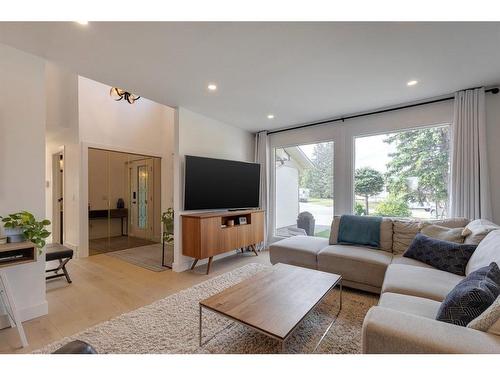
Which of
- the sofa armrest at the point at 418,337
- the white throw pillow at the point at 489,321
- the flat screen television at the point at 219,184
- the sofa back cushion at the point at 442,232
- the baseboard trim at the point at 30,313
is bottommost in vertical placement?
the baseboard trim at the point at 30,313

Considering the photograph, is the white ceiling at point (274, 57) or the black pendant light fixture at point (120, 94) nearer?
the white ceiling at point (274, 57)

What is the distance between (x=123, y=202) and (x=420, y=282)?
5.12m

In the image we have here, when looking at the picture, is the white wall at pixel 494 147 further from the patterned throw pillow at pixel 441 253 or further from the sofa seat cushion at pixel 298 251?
the sofa seat cushion at pixel 298 251

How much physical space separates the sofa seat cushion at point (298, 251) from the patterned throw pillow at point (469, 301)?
1652 mm

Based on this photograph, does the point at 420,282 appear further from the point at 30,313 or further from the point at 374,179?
the point at 30,313

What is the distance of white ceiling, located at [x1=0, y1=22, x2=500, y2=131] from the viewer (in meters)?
1.70

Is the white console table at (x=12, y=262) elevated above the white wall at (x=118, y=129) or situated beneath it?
situated beneath

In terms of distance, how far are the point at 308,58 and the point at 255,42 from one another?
558mm

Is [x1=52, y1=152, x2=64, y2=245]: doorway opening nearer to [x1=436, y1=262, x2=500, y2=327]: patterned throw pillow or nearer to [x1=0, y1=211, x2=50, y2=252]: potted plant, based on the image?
[x1=0, y1=211, x2=50, y2=252]: potted plant

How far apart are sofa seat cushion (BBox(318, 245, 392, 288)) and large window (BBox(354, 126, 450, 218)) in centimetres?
108

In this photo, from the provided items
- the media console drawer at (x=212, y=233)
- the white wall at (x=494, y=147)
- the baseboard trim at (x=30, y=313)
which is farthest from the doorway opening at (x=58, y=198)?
the white wall at (x=494, y=147)

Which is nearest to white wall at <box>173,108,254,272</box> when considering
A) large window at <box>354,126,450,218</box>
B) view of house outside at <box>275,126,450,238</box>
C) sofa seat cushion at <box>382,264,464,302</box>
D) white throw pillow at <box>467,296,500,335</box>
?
view of house outside at <box>275,126,450,238</box>

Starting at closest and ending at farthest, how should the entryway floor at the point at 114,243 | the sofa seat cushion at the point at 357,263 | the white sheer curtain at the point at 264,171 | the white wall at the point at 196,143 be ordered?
1. the sofa seat cushion at the point at 357,263
2. the white wall at the point at 196,143
3. the entryway floor at the point at 114,243
4. the white sheer curtain at the point at 264,171

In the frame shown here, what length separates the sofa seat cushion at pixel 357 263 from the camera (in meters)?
2.42
